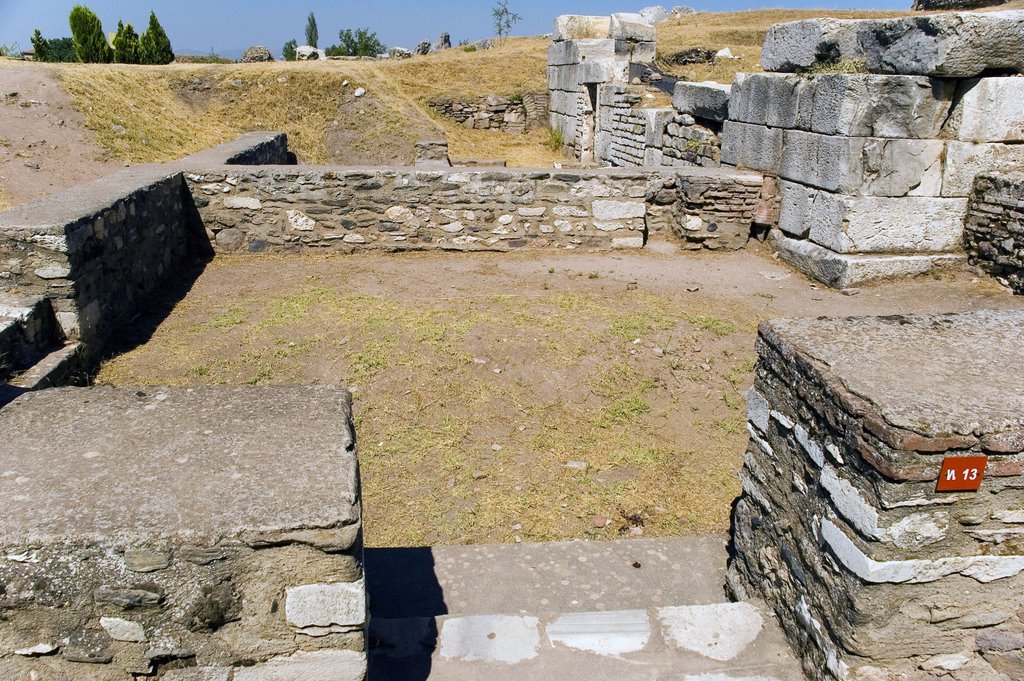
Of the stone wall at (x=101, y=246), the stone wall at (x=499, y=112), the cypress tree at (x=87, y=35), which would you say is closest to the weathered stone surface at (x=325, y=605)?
the stone wall at (x=101, y=246)

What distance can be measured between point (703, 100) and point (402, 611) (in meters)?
8.43

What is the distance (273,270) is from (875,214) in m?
5.63

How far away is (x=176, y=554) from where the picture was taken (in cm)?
198

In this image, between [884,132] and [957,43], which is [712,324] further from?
[957,43]

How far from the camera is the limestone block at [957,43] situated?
648cm

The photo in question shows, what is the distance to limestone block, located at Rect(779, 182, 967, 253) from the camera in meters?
7.06

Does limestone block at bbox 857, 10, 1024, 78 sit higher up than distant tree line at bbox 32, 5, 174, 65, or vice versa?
distant tree line at bbox 32, 5, 174, 65

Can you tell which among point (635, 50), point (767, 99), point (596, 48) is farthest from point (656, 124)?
point (596, 48)

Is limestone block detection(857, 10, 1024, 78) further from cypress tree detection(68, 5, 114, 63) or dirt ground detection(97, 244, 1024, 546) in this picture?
cypress tree detection(68, 5, 114, 63)

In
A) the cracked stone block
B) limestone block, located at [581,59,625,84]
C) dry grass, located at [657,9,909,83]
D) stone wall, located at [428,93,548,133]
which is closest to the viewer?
the cracked stone block

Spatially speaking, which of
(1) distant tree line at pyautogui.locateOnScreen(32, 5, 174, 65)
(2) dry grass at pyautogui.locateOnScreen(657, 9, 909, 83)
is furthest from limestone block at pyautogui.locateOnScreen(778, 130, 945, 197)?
(1) distant tree line at pyautogui.locateOnScreen(32, 5, 174, 65)

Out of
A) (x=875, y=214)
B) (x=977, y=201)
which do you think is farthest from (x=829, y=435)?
(x=977, y=201)

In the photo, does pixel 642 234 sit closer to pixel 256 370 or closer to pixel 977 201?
pixel 977 201

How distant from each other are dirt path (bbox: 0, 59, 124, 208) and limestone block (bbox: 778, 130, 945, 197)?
10.1m
